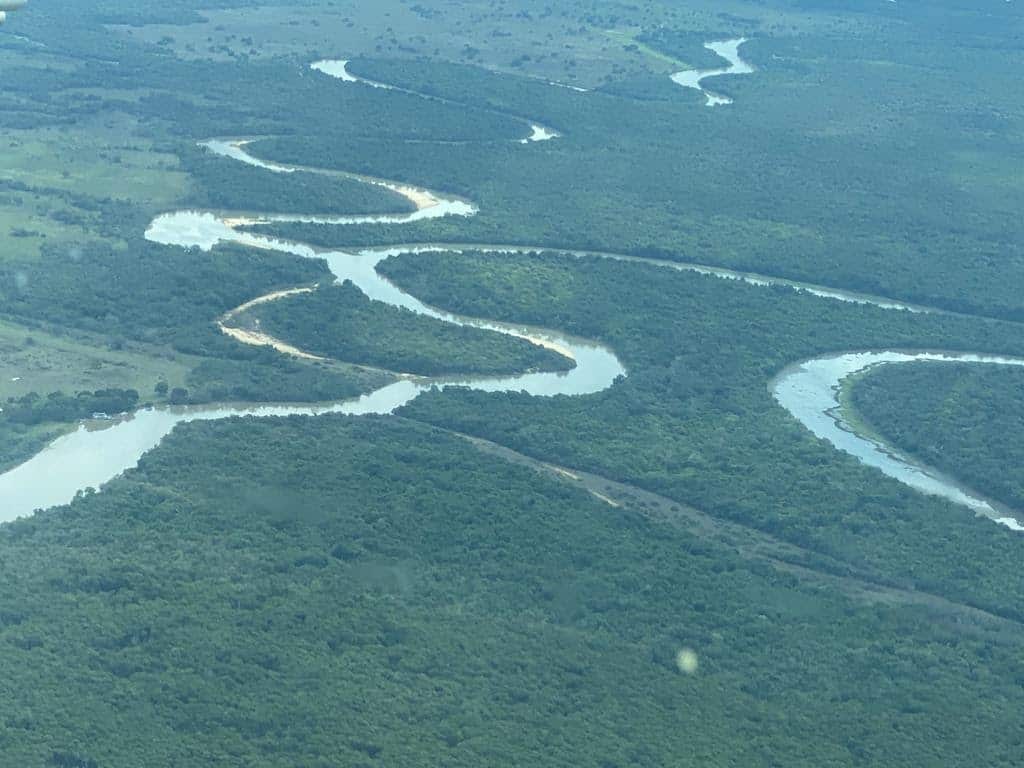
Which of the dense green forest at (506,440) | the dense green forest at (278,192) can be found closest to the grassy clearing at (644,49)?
the dense green forest at (506,440)

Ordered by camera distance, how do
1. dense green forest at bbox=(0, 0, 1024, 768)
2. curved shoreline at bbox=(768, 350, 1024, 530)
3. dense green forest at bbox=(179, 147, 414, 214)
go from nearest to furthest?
dense green forest at bbox=(0, 0, 1024, 768) < curved shoreline at bbox=(768, 350, 1024, 530) < dense green forest at bbox=(179, 147, 414, 214)

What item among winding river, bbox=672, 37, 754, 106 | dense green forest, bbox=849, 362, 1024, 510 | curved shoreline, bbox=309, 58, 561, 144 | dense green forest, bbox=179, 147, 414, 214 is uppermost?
dense green forest, bbox=179, 147, 414, 214

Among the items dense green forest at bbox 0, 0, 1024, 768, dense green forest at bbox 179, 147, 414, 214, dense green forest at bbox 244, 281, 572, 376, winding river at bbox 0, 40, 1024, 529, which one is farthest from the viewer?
dense green forest at bbox 179, 147, 414, 214

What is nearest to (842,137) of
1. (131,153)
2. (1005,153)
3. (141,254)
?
(1005,153)

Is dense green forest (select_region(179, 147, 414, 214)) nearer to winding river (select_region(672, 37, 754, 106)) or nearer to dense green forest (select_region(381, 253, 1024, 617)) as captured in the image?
dense green forest (select_region(381, 253, 1024, 617))

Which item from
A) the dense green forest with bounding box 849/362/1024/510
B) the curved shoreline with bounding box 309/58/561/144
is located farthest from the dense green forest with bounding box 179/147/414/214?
the dense green forest with bounding box 849/362/1024/510

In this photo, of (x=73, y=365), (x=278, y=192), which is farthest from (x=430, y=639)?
(x=278, y=192)

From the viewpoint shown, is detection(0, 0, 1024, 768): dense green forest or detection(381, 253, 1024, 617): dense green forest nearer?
detection(0, 0, 1024, 768): dense green forest

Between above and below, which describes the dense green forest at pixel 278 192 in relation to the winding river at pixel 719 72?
above

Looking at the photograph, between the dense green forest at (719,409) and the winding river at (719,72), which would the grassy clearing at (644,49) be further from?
the dense green forest at (719,409)
